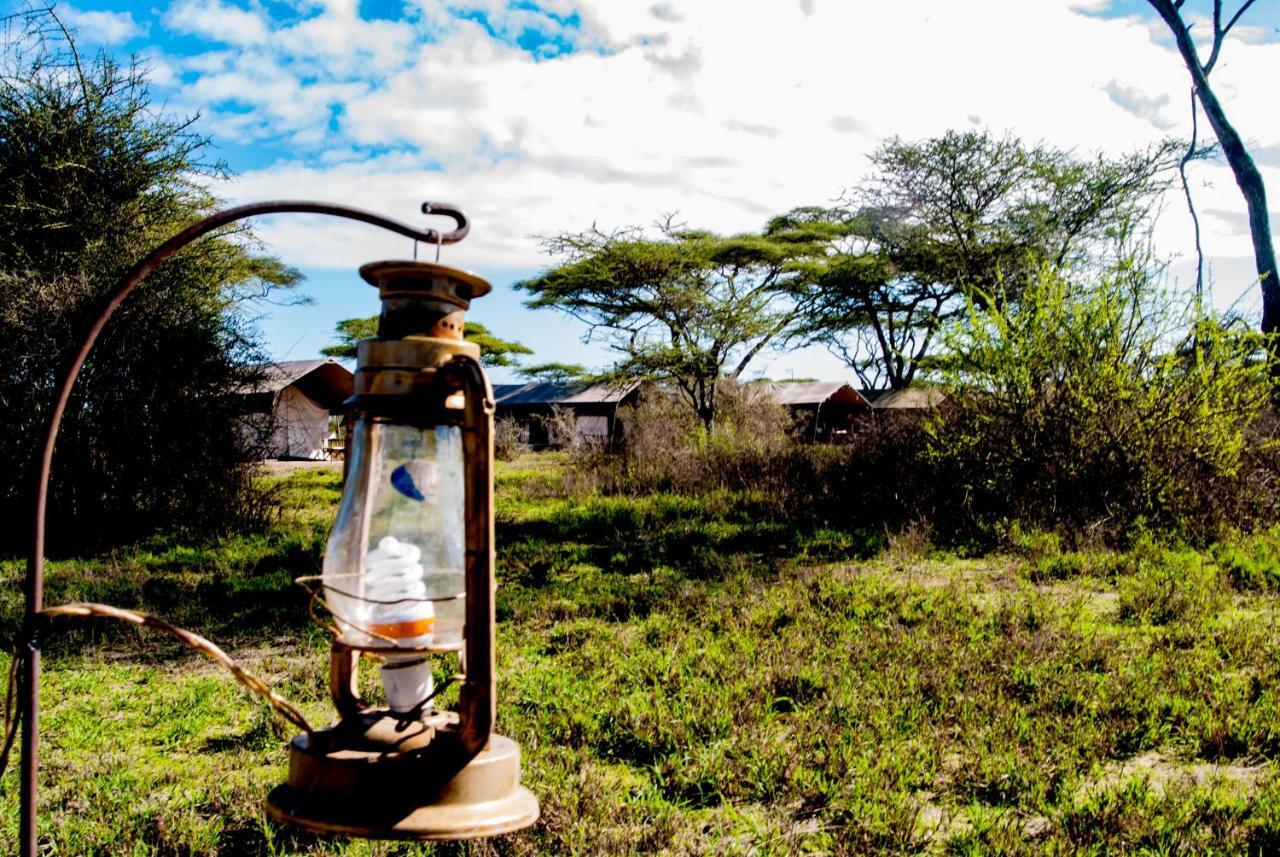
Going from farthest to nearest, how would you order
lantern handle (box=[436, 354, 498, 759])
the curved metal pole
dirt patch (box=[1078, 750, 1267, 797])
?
1. dirt patch (box=[1078, 750, 1267, 797])
2. the curved metal pole
3. lantern handle (box=[436, 354, 498, 759])

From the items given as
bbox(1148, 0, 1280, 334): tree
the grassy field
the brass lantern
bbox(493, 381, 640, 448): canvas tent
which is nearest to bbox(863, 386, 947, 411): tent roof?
bbox(493, 381, 640, 448): canvas tent

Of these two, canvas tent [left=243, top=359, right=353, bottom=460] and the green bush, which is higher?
canvas tent [left=243, top=359, right=353, bottom=460]

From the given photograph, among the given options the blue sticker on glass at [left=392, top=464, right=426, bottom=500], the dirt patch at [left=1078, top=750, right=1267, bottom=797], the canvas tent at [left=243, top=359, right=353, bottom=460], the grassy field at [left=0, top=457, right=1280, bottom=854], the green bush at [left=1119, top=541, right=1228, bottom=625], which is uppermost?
the canvas tent at [left=243, top=359, right=353, bottom=460]

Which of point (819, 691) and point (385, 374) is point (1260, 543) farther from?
point (385, 374)

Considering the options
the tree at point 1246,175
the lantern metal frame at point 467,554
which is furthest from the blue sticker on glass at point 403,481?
the tree at point 1246,175

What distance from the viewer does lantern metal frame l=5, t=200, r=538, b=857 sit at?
112 centimetres

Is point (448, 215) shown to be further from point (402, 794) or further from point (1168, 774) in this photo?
point (1168, 774)

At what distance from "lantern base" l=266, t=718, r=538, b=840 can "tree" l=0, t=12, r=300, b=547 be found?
441 inches

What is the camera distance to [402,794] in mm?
1162

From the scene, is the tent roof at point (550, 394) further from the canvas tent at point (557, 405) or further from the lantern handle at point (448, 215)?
the lantern handle at point (448, 215)

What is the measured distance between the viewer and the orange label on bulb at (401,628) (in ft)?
4.30

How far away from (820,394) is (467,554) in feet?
124

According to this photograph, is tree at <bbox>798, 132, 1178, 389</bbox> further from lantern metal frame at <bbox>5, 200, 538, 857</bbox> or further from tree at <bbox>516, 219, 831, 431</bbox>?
lantern metal frame at <bbox>5, 200, 538, 857</bbox>

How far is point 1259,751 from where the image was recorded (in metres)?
4.27
